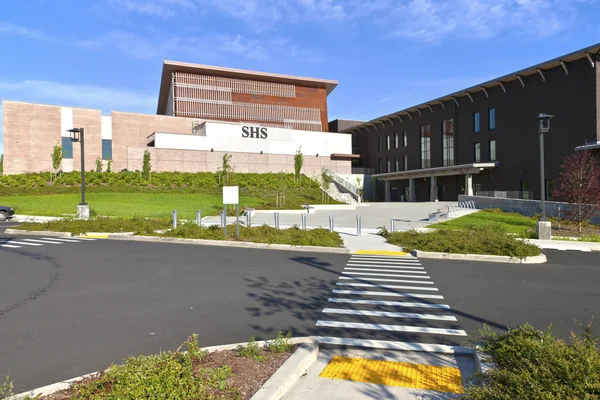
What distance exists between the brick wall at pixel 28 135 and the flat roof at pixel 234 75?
1654 cm

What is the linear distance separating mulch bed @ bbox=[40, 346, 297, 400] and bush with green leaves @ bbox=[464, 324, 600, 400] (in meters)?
2.04

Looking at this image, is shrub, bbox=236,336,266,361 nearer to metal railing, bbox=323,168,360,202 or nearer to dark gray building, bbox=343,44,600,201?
dark gray building, bbox=343,44,600,201

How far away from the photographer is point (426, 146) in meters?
55.3

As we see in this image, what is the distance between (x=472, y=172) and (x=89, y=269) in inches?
1650

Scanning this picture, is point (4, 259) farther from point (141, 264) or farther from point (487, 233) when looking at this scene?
point (487, 233)

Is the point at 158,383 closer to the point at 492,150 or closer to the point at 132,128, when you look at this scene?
the point at 492,150

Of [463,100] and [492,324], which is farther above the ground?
[463,100]

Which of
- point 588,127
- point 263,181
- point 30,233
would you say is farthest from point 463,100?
point 30,233

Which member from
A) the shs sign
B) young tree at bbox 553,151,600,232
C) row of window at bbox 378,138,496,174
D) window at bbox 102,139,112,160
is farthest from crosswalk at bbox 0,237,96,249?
row of window at bbox 378,138,496,174

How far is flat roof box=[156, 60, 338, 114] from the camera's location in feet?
193

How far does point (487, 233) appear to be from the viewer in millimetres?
15742

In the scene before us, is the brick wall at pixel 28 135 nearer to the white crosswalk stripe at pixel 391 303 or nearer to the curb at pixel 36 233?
the curb at pixel 36 233

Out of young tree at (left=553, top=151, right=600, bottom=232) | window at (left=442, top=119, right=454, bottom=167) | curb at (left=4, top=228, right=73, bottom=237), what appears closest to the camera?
curb at (left=4, top=228, right=73, bottom=237)

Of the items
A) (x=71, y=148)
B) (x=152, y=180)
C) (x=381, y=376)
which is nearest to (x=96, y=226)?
(x=381, y=376)
